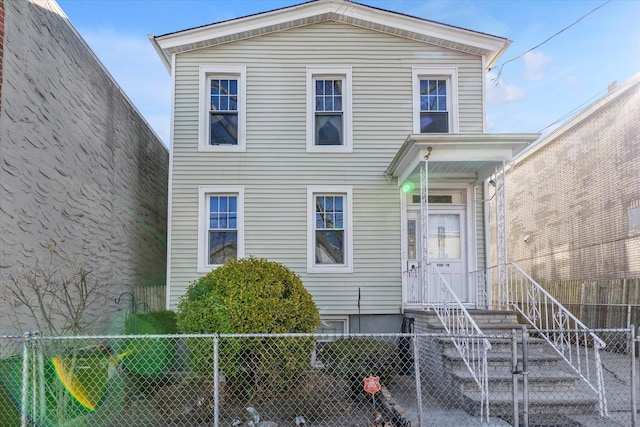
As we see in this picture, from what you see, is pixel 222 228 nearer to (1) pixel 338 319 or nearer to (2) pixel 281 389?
(1) pixel 338 319

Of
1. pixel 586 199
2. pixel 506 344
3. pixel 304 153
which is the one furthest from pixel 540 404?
pixel 586 199

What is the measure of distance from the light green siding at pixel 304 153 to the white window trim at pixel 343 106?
4.3 inches

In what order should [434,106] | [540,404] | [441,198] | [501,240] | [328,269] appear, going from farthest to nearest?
[434,106] < [441,198] < [328,269] < [501,240] < [540,404]

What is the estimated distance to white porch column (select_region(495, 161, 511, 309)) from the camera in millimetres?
8867

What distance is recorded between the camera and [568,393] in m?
6.46

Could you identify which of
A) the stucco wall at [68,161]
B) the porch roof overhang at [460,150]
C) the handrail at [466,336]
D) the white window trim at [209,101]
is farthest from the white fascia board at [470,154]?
the stucco wall at [68,161]

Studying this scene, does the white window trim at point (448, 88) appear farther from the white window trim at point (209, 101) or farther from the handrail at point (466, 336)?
the white window trim at point (209, 101)

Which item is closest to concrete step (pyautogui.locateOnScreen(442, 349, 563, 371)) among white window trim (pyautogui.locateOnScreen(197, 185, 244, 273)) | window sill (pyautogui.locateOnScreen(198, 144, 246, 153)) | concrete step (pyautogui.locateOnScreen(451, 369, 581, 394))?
concrete step (pyautogui.locateOnScreen(451, 369, 581, 394))

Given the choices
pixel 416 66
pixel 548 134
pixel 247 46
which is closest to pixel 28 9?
pixel 247 46

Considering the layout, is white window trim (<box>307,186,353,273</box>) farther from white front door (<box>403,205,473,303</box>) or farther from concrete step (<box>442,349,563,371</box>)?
concrete step (<box>442,349,563,371</box>)

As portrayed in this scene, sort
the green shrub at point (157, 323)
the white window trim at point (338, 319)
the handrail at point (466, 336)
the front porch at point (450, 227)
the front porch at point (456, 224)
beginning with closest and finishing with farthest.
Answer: the handrail at point (466, 336), the front porch at point (456, 224), the front porch at point (450, 227), the green shrub at point (157, 323), the white window trim at point (338, 319)

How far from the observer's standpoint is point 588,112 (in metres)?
14.1

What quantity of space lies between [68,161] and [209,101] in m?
3.01

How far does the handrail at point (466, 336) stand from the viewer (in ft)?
19.3
